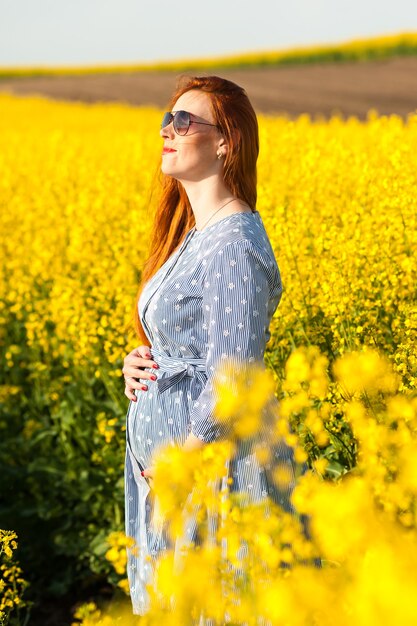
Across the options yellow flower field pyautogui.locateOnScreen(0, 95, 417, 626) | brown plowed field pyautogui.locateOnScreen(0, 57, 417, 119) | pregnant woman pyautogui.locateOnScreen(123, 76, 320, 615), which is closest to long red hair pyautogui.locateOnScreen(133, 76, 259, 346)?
pregnant woman pyautogui.locateOnScreen(123, 76, 320, 615)

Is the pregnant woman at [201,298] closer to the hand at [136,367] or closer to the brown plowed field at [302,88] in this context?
the hand at [136,367]

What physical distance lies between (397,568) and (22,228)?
5.34m

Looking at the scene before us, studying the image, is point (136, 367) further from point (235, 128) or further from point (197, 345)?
point (235, 128)

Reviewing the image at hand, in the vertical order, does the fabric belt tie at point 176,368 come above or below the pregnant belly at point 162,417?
above

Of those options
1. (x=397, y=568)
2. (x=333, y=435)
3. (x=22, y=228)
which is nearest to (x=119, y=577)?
(x=333, y=435)

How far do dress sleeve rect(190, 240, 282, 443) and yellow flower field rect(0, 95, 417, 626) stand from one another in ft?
0.51

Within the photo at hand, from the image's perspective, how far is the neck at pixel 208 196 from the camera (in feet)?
7.55

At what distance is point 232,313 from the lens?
2062mm

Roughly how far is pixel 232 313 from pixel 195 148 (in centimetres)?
47

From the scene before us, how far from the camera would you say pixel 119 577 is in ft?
13.2

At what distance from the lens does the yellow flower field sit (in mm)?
1125

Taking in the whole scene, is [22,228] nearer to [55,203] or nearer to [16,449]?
[55,203]

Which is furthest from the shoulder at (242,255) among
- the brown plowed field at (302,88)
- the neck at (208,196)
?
the brown plowed field at (302,88)

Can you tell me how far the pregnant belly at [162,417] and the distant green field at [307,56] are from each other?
34.0m
